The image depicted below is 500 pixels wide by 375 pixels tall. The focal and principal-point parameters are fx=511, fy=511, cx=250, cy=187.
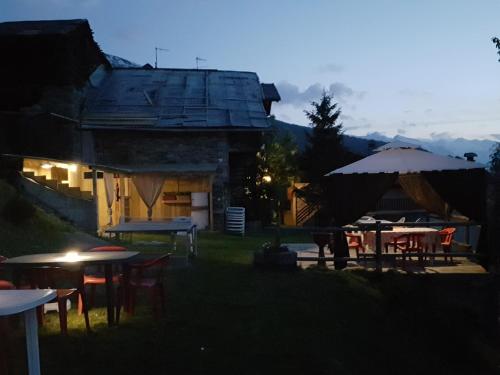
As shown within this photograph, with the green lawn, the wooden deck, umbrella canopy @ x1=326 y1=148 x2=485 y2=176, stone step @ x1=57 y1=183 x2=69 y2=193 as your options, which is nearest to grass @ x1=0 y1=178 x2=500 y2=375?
the green lawn

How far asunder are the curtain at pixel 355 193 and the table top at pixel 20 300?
6.65 meters

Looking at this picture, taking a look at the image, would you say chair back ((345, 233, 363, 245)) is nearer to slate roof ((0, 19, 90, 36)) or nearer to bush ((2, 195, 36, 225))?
bush ((2, 195, 36, 225))

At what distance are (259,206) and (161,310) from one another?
1317cm

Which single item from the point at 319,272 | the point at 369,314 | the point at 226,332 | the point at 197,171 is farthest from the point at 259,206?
the point at 226,332

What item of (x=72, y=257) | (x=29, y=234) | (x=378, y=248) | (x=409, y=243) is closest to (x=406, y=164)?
(x=409, y=243)

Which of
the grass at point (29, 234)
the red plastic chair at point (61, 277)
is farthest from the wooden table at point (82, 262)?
the grass at point (29, 234)

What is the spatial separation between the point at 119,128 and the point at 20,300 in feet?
47.7

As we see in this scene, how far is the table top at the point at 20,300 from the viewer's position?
3174 mm

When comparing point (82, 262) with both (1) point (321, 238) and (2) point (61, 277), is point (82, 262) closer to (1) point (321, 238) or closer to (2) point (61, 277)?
(2) point (61, 277)

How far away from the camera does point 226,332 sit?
19.2 ft

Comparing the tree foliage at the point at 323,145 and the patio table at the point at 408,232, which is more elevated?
the tree foliage at the point at 323,145

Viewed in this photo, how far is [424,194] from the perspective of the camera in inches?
432

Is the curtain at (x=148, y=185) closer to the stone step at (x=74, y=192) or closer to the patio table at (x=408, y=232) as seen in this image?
the stone step at (x=74, y=192)

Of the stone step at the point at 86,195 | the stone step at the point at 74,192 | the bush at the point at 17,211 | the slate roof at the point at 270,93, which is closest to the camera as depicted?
the bush at the point at 17,211
